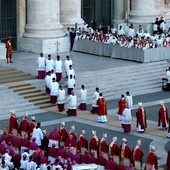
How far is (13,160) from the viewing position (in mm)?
30016

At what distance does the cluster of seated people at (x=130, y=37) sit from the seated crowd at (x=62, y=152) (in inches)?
585

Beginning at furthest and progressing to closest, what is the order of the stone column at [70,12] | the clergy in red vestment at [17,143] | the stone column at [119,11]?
1. the stone column at [119,11]
2. the stone column at [70,12]
3. the clergy in red vestment at [17,143]

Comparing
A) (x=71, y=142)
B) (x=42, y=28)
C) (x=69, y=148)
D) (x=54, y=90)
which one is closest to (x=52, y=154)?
(x=69, y=148)

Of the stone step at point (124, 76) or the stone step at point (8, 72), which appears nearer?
the stone step at point (8, 72)

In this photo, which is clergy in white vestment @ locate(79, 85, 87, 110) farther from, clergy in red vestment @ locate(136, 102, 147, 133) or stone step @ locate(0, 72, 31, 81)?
clergy in red vestment @ locate(136, 102, 147, 133)

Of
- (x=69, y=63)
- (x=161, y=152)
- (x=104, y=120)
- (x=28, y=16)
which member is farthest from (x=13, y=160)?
(x=28, y=16)

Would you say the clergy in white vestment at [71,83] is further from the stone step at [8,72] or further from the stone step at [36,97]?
the stone step at [8,72]

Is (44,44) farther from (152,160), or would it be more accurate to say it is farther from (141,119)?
(152,160)

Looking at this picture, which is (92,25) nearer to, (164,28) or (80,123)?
(164,28)

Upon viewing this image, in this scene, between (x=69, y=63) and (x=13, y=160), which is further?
(x=69, y=63)

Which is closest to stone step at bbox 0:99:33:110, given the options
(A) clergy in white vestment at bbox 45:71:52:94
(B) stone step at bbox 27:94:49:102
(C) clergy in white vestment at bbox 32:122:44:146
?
(B) stone step at bbox 27:94:49:102

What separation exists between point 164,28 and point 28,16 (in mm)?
10051

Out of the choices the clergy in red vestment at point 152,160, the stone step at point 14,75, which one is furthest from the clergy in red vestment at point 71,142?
the stone step at point 14,75

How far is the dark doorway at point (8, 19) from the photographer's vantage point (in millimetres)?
49625
